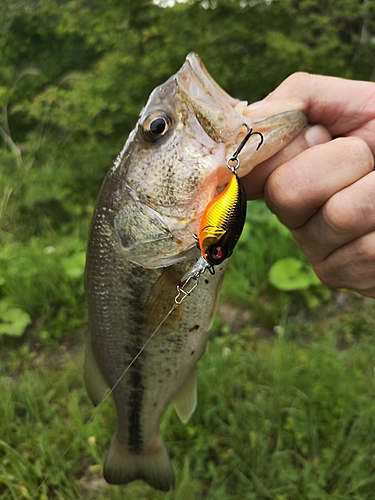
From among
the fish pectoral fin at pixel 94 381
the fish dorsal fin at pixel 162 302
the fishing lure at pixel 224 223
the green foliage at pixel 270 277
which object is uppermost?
the fishing lure at pixel 224 223

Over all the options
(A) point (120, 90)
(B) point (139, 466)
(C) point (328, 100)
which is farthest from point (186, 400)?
(A) point (120, 90)

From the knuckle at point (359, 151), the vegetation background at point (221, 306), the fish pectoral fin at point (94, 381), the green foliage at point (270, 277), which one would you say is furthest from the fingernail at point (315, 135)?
the green foliage at point (270, 277)

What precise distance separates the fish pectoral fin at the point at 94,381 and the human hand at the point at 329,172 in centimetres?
95

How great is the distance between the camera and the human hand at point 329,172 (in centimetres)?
140

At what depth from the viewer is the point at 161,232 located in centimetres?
140

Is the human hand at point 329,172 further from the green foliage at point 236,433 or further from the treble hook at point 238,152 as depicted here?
the green foliage at point 236,433

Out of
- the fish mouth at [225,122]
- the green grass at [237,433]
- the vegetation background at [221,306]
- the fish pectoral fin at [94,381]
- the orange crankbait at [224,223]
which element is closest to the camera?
the orange crankbait at [224,223]

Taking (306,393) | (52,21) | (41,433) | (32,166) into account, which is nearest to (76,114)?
(32,166)

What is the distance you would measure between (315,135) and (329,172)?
19 centimetres

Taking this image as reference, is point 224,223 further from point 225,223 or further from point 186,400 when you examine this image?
point 186,400

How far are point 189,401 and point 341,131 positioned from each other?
1.28 metres

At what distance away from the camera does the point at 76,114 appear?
16.0 ft

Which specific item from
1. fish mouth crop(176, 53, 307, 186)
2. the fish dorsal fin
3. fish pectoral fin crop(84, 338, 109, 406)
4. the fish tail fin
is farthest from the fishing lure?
the fish tail fin

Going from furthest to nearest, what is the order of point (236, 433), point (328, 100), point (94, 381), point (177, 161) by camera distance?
point (236, 433), point (94, 381), point (328, 100), point (177, 161)
